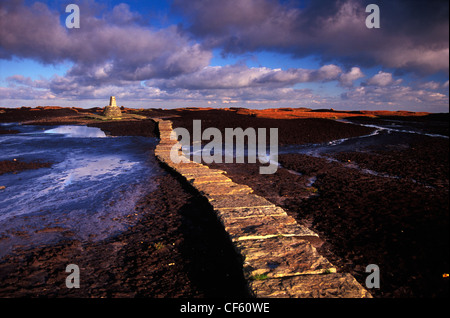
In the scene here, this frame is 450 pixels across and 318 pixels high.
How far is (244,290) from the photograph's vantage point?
2695 millimetres

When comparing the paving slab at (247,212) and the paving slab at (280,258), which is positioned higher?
the paving slab at (247,212)

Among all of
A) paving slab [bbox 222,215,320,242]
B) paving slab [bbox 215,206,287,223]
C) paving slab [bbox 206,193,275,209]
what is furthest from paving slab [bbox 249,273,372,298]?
paving slab [bbox 206,193,275,209]

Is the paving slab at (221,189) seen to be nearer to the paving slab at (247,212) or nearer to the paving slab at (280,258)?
the paving slab at (247,212)

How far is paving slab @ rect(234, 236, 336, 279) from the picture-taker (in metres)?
2.66

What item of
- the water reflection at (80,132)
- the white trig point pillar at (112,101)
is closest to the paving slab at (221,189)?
the water reflection at (80,132)

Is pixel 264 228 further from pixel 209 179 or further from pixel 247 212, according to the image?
pixel 209 179

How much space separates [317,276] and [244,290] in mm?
753

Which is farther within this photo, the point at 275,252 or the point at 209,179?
the point at 209,179

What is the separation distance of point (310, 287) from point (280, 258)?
497mm

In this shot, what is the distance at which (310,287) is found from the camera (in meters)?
2.42

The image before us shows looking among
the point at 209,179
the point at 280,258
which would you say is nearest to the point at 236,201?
the point at 209,179

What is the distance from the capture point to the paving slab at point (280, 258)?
2656mm

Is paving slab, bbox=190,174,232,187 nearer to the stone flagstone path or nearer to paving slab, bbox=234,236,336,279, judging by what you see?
the stone flagstone path
